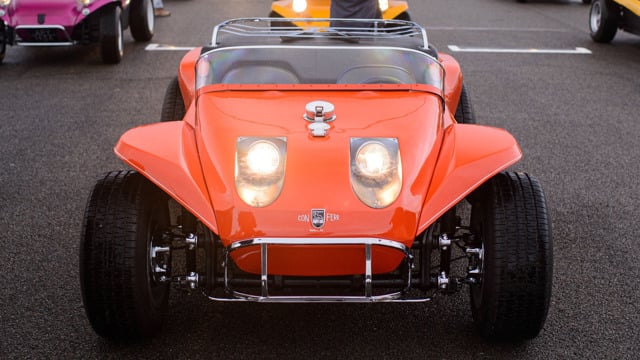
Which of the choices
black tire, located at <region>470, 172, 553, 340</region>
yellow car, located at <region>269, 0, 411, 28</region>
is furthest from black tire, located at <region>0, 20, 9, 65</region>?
black tire, located at <region>470, 172, 553, 340</region>

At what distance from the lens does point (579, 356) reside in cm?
363

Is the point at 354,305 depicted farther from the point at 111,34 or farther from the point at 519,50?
the point at 519,50

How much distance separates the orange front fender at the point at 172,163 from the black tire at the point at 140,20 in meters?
7.29

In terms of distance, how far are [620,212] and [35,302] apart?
377 cm

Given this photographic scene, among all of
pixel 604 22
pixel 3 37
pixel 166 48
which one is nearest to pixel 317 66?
pixel 3 37

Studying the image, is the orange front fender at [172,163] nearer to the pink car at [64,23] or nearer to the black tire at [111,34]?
the pink car at [64,23]

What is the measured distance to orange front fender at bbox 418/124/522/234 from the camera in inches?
136

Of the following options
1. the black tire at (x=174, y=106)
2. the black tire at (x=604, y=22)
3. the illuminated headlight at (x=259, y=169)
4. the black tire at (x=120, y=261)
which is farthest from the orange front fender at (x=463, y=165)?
the black tire at (x=604, y=22)

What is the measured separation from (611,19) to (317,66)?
8169 mm

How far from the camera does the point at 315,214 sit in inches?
132

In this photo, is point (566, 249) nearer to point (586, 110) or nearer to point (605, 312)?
point (605, 312)

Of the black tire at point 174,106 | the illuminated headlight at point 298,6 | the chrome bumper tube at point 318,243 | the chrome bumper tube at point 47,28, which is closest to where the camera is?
the chrome bumper tube at point 318,243

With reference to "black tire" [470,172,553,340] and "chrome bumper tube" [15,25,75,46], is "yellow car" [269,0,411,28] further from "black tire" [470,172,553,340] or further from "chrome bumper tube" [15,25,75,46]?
"black tire" [470,172,553,340]

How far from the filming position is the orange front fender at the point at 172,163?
135 inches
